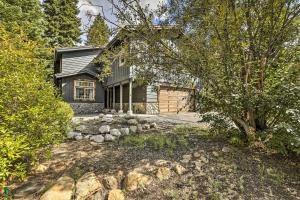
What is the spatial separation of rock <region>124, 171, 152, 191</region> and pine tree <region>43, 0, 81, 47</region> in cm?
2489

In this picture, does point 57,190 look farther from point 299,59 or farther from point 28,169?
Result: point 299,59

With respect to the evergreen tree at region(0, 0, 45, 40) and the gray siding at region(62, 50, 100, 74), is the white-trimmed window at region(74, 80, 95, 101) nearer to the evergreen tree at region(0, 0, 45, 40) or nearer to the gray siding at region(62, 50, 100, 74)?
the gray siding at region(62, 50, 100, 74)

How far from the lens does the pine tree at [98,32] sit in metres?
3.88

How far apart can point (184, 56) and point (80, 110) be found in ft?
44.7

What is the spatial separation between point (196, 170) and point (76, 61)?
15.7 m

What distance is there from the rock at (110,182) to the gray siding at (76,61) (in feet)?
45.5

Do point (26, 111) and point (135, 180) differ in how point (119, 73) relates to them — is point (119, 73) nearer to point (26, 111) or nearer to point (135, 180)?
point (26, 111)

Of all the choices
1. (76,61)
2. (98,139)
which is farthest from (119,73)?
(98,139)

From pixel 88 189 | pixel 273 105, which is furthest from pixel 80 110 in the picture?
pixel 273 105

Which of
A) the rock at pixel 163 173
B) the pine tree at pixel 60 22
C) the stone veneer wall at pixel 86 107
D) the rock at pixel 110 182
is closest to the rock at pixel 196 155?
the rock at pixel 163 173

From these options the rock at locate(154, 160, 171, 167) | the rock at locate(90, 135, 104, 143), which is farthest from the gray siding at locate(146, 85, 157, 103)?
the rock at locate(154, 160, 171, 167)

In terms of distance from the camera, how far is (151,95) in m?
12.1

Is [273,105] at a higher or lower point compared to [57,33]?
lower

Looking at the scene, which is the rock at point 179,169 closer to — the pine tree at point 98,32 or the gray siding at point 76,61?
the pine tree at point 98,32
